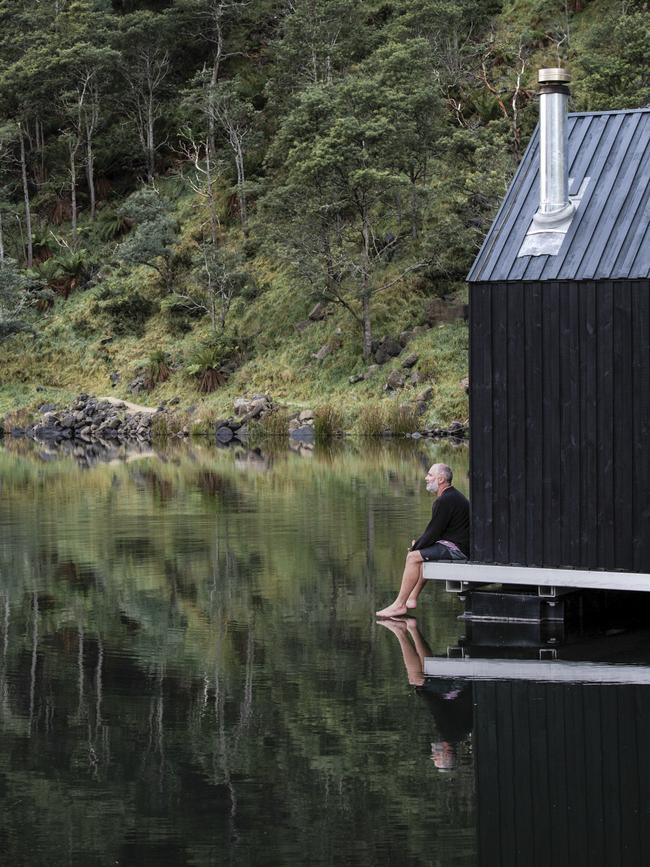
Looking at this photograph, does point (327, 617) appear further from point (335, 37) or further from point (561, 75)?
point (335, 37)

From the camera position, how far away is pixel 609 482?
10914mm

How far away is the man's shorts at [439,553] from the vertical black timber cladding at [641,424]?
59.6 inches

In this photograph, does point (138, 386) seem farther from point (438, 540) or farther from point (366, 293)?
point (438, 540)

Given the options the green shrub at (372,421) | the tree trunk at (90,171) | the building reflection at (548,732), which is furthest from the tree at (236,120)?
the building reflection at (548,732)

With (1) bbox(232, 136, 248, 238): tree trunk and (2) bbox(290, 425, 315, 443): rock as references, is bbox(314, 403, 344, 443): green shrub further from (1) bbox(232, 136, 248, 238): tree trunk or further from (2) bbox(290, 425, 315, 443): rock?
(1) bbox(232, 136, 248, 238): tree trunk

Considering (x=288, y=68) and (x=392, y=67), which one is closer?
(x=392, y=67)

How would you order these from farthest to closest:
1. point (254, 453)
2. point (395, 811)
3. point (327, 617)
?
point (254, 453) < point (327, 617) < point (395, 811)

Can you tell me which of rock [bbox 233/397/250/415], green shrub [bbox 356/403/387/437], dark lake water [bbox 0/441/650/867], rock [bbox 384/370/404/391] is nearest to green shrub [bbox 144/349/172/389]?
rock [bbox 233/397/250/415]

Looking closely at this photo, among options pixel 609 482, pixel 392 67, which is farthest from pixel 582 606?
pixel 392 67

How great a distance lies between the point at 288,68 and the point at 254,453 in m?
23.3

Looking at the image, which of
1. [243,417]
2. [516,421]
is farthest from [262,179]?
[516,421]

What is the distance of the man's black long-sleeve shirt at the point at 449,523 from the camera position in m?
11.8

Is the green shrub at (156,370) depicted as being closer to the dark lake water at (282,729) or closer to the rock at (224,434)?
the rock at (224,434)

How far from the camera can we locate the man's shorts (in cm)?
1162
